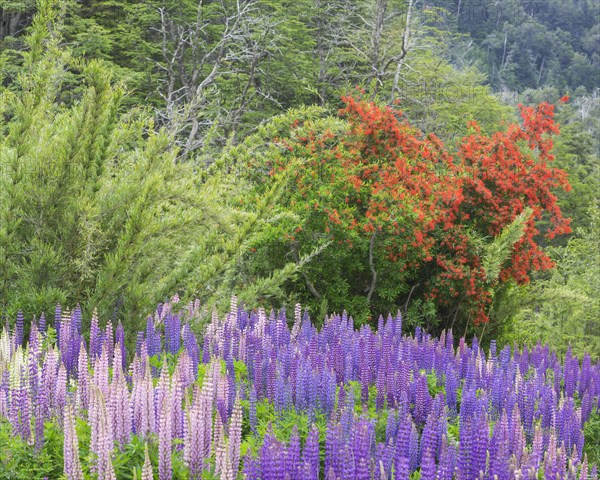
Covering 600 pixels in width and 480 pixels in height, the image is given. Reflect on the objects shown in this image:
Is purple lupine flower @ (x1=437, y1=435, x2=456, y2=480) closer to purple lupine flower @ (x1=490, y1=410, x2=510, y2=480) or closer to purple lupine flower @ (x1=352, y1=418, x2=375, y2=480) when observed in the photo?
purple lupine flower @ (x1=490, y1=410, x2=510, y2=480)

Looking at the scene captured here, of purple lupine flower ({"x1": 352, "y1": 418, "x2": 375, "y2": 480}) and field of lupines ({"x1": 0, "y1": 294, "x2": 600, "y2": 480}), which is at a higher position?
purple lupine flower ({"x1": 352, "y1": 418, "x2": 375, "y2": 480})

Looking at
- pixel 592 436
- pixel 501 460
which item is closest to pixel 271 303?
pixel 592 436

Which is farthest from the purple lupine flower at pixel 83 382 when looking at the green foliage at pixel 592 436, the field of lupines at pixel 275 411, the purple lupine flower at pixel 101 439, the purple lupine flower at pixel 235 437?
the green foliage at pixel 592 436

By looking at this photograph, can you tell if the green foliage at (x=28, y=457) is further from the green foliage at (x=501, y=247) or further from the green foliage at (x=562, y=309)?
the green foliage at (x=562, y=309)

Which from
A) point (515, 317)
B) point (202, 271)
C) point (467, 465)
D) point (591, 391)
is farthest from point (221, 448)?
point (515, 317)

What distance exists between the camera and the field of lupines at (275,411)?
2.96 meters

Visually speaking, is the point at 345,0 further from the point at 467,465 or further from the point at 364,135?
the point at 467,465

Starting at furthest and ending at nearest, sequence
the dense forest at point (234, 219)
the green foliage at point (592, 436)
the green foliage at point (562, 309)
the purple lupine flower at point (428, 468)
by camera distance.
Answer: the green foliage at point (562, 309) → the dense forest at point (234, 219) → the green foliage at point (592, 436) → the purple lupine flower at point (428, 468)

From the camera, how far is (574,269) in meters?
19.5

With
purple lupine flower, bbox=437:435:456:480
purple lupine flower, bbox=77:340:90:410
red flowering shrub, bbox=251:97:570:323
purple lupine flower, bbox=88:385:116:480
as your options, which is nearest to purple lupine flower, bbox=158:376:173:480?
purple lupine flower, bbox=88:385:116:480

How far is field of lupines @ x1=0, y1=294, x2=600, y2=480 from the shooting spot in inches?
116

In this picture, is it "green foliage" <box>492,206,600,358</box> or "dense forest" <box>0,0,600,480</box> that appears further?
"green foliage" <box>492,206,600,358</box>

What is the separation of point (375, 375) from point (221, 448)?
6.44 feet

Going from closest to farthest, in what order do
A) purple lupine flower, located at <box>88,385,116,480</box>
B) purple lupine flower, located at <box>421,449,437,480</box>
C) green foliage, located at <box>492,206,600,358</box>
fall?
purple lupine flower, located at <box>88,385,116,480</box> → purple lupine flower, located at <box>421,449,437,480</box> → green foliage, located at <box>492,206,600,358</box>
